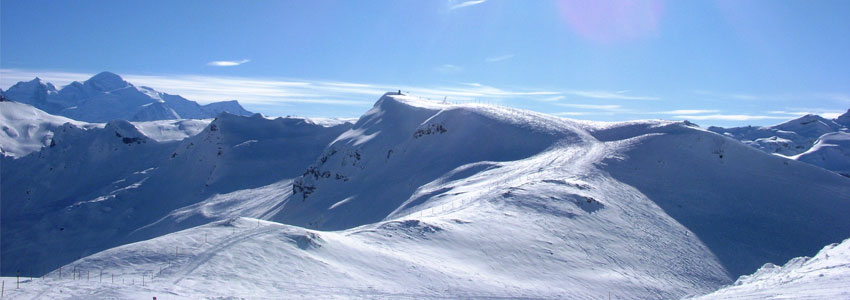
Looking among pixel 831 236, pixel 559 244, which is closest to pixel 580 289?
pixel 559 244

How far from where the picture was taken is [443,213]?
33.8 m

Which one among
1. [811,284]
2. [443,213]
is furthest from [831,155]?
[811,284]

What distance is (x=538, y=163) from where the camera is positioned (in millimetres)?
48094

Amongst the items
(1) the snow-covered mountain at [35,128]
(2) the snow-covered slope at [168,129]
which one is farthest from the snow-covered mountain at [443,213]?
(1) the snow-covered mountain at [35,128]

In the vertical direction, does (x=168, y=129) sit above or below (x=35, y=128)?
above

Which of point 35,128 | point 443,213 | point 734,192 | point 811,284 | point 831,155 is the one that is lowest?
point 35,128

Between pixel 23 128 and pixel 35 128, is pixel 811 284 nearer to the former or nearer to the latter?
pixel 23 128

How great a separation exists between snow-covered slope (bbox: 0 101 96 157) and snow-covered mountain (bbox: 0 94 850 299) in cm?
5577

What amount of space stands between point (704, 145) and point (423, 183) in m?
24.9

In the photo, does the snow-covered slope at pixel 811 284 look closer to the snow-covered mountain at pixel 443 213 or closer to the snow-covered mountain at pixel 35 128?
the snow-covered mountain at pixel 443 213

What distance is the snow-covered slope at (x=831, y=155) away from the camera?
148m

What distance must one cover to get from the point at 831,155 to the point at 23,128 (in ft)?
738

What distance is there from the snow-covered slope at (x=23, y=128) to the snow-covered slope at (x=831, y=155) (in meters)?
187

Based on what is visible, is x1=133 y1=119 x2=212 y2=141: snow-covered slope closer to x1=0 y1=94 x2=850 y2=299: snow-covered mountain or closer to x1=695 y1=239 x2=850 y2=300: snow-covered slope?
x1=0 y1=94 x2=850 y2=299: snow-covered mountain
